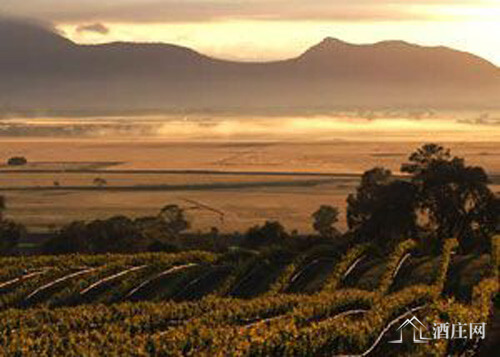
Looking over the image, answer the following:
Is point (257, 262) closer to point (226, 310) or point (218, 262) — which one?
point (218, 262)

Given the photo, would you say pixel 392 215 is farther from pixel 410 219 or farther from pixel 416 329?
pixel 416 329

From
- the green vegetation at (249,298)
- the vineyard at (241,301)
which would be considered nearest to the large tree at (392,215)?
the green vegetation at (249,298)

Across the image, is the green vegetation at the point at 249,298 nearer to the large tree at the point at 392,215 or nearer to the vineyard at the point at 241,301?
the vineyard at the point at 241,301

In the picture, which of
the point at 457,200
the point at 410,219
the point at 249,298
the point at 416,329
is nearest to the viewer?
the point at 416,329

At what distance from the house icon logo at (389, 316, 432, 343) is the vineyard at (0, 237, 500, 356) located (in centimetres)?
39

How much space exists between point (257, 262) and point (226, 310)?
574 inches

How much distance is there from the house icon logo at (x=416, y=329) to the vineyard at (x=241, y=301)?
1.26 feet

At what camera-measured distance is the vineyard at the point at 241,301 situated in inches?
1346

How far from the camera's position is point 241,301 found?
44156 mm

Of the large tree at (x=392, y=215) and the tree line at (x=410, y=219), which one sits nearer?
the large tree at (x=392, y=215)

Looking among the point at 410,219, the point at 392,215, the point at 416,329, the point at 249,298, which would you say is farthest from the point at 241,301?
the point at 410,219

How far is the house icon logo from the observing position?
3444cm

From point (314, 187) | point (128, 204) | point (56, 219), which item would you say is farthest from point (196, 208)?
point (314, 187)

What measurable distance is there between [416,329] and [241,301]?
10841 millimetres
